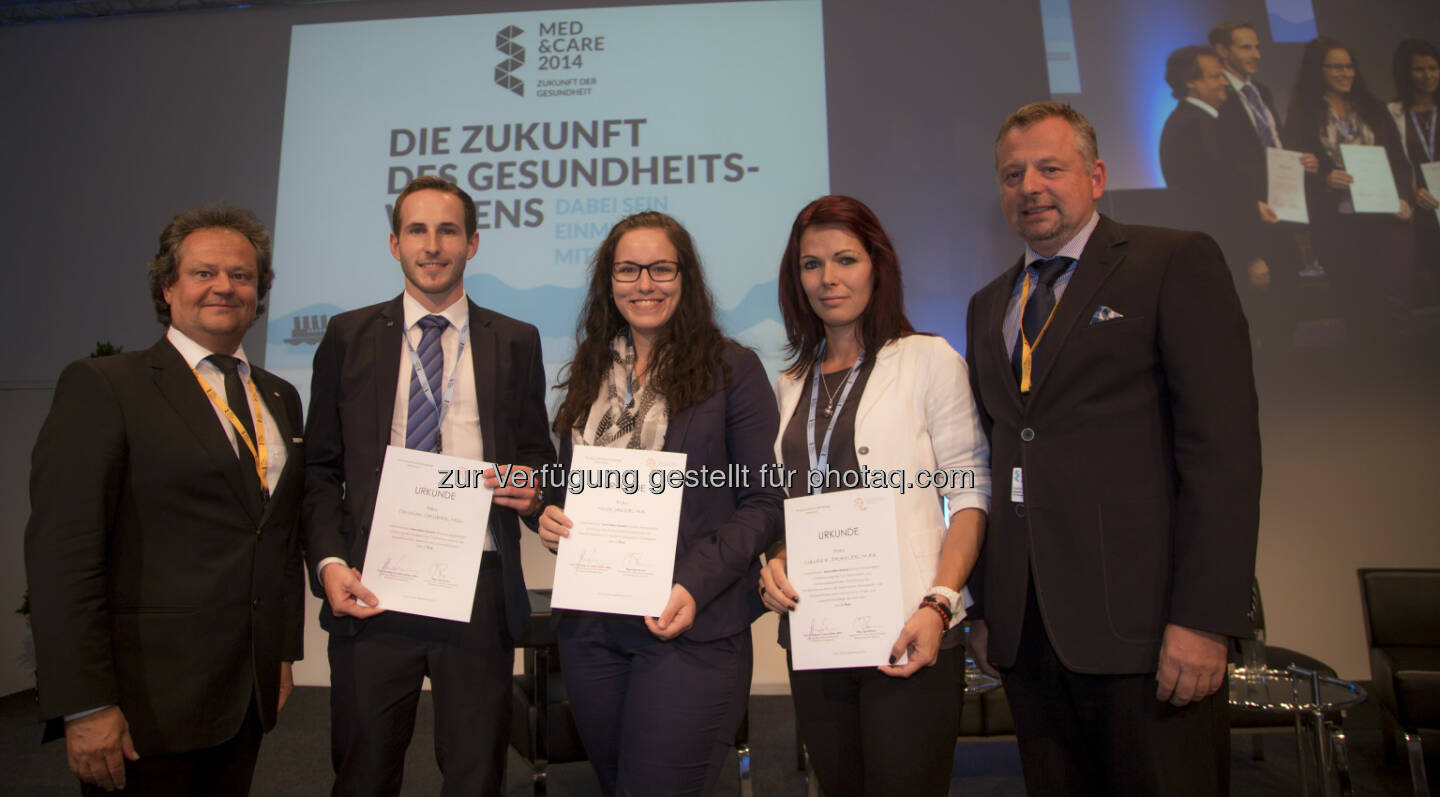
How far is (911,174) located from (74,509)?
4.40 meters

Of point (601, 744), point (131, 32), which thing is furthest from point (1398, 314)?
point (131, 32)

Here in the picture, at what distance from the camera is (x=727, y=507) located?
68.8 inches

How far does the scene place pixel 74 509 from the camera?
1576 mm

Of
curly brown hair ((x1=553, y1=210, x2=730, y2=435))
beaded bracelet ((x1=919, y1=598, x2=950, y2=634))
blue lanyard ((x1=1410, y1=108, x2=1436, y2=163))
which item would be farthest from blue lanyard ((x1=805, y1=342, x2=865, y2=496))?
blue lanyard ((x1=1410, y1=108, x2=1436, y2=163))

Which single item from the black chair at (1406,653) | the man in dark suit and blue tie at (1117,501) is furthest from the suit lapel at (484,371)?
the black chair at (1406,653)

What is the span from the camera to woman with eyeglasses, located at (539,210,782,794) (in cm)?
157

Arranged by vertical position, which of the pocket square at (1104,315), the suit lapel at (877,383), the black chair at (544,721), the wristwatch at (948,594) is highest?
the pocket square at (1104,315)

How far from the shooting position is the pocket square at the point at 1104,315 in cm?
157

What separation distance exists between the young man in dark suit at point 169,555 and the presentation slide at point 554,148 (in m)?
2.66

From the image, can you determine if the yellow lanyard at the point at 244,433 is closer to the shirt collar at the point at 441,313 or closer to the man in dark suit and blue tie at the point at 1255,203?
the shirt collar at the point at 441,313

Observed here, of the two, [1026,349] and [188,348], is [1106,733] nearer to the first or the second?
[1026,349]

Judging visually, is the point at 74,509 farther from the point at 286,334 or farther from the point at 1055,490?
the point at 286,334

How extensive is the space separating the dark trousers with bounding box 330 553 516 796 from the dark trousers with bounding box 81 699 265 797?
21cm

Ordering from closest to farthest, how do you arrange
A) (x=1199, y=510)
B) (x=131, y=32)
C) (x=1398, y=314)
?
(x=1199, y=510) → (x=1398, y=314) → (x=131, y=32)
